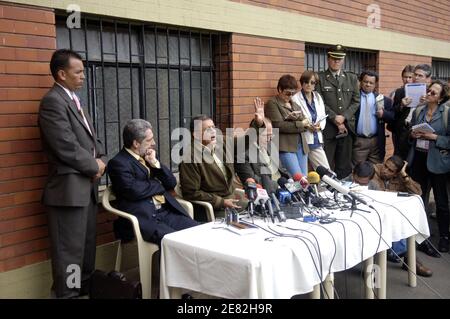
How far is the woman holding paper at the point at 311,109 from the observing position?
5660 mm

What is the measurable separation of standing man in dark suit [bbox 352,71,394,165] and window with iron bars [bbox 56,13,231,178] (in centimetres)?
190

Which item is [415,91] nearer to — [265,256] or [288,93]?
[288,93]

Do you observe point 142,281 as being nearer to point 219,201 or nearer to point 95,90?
point 219,201

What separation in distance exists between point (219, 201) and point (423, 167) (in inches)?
A: 102

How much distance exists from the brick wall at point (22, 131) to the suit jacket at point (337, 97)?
135 inches

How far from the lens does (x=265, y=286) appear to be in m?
2.69

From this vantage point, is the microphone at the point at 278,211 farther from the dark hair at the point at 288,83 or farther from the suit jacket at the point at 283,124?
the dark hair at the point at 288,83

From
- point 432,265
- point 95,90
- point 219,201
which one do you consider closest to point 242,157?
point 219,201

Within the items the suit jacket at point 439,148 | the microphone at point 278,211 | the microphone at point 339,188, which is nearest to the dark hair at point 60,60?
the microphone at point 278,211

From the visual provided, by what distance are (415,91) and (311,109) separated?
128cm

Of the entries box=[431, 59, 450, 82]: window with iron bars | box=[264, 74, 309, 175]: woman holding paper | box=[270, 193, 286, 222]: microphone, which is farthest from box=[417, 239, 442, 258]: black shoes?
box=[431, 59, 450, 82]: window with iron bars

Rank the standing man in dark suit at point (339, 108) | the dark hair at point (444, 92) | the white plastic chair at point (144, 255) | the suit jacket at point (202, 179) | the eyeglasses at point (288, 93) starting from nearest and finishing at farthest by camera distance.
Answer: the white plastic chair at point (144, 255), the suit jacket at point (202, 179), the dark hair at point (444, 92), the eyeglasses at point (288, 93), the standing man in dark suit at point (339, 108)

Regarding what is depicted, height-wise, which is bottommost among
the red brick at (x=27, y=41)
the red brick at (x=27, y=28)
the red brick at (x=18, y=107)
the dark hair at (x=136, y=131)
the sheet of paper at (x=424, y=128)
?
the sheet of paper at (x=424, y=128)

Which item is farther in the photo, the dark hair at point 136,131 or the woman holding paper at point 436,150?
the woman holding paper at point 436,150
